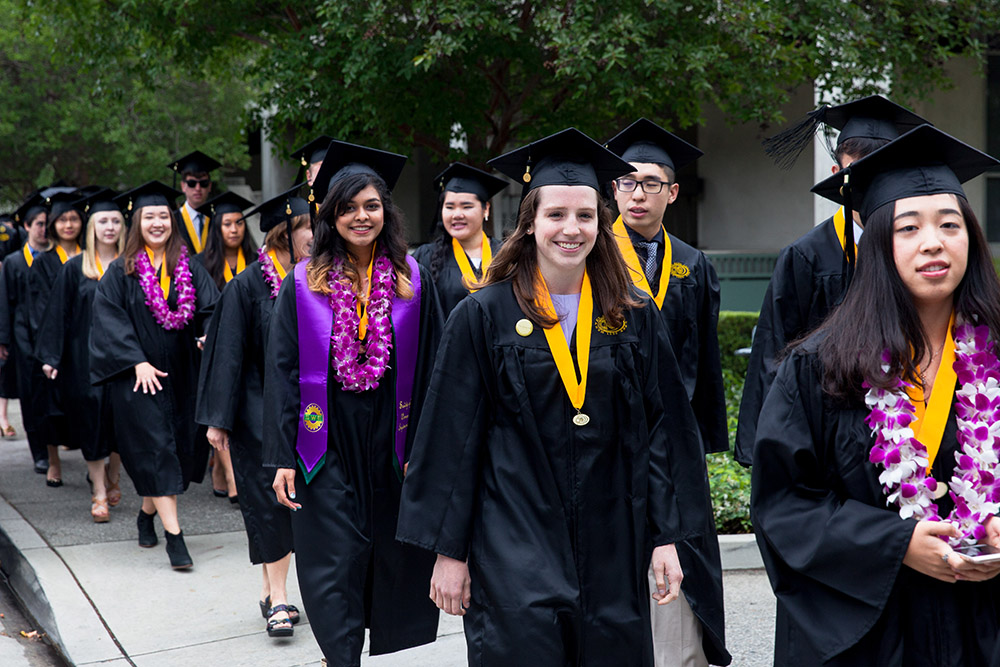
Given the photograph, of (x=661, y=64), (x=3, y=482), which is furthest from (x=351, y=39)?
(x=3, y=482)

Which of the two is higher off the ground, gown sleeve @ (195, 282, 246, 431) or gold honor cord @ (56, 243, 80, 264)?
gold honor cord @ (56, 243, 80, 264)

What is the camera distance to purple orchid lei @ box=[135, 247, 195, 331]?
7000 millimetres

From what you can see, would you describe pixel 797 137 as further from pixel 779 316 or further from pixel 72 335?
pixel 72 335

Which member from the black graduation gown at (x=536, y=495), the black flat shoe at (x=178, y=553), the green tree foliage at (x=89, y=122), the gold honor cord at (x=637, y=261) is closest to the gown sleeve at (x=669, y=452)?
the black graduation gown at (x=536, y=495)

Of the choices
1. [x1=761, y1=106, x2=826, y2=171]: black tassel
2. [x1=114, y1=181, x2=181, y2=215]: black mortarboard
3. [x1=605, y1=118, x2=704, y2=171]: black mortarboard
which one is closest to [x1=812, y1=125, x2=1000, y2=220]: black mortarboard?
[x1=761, y1=106, x2=826, y2=171]: black tassel

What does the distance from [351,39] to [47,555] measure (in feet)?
14.6

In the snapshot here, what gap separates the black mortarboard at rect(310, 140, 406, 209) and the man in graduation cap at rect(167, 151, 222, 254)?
164 inches

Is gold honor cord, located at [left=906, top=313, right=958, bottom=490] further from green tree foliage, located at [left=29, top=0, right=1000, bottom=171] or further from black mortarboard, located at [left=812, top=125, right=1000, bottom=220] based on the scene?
green tree foliage, located at [left=29, top=0, right=1000, bottom=171]

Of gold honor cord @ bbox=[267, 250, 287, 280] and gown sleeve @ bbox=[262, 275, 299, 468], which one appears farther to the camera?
gold honor cord @ bbox=[267, 250, 287, 280]

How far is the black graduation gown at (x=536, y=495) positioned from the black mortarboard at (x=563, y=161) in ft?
1.31

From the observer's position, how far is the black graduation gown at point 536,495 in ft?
10.4

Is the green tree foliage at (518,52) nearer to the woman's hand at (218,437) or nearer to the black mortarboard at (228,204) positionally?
the black mortarboard at (228,204)

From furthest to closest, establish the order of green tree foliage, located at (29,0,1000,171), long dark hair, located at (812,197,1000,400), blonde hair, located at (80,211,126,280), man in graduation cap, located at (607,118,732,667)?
green tree foliage, located at (29,0,1000,171) → blonde hair, located at (80,211,126,280) → man in graduation cap, located at (607,118,732,667) → long dark hair, located at (812,197,1000,400)

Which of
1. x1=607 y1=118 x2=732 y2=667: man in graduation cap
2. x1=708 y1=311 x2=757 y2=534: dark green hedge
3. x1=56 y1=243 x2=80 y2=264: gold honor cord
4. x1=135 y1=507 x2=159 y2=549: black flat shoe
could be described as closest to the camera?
x1=607 y1=118 x2=732 y2=667: man in graduation cap
